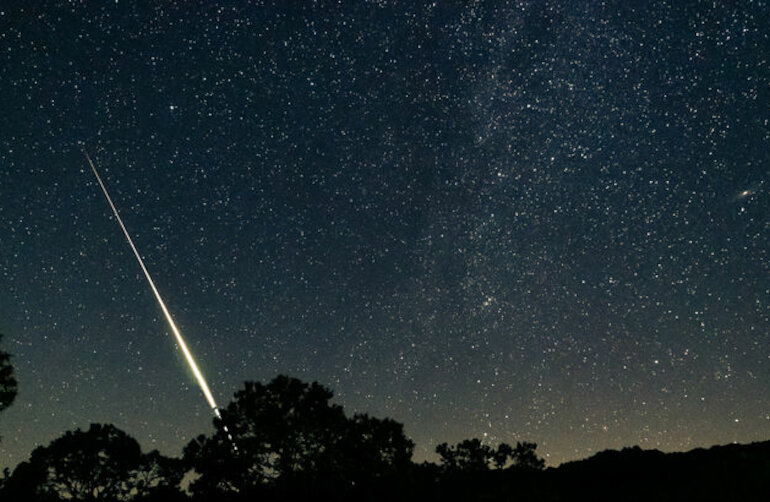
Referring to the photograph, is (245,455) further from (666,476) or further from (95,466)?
(666,476)

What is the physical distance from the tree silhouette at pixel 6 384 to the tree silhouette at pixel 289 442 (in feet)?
23.2

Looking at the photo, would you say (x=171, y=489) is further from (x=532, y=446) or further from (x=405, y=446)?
(x=532, y=446)

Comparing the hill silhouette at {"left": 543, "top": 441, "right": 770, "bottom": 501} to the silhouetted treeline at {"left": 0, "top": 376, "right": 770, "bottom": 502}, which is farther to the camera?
the silhouetted treeline at {"left": 0, "top": 376, "right": 770, "bottom": 502}

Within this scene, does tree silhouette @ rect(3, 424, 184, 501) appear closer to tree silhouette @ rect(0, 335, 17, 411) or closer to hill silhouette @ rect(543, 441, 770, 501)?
tree silhouette @ rect(0, 335, 17, 411)

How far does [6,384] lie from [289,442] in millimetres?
11133

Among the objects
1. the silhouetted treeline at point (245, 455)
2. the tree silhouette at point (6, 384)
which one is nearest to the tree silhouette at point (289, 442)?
the silhouetted treeline at point (245, 455)

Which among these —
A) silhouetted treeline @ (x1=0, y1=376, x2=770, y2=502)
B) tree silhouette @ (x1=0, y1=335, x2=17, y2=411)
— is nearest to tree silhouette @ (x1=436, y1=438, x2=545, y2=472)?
silhouetted treeline @ (x1=0, y1=376, x2=770, y2=502)

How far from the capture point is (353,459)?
68.3 ft

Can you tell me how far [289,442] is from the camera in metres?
20.3

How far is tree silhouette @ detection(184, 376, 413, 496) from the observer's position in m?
20.0

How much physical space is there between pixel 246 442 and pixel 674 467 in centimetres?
1608

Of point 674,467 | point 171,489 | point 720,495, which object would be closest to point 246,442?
point 171,489

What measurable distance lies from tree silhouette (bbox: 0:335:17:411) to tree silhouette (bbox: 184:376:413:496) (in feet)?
23.2

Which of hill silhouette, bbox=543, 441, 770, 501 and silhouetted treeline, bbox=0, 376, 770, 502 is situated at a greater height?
silhouetted treeline, bbox=0, 376, 770, 502
